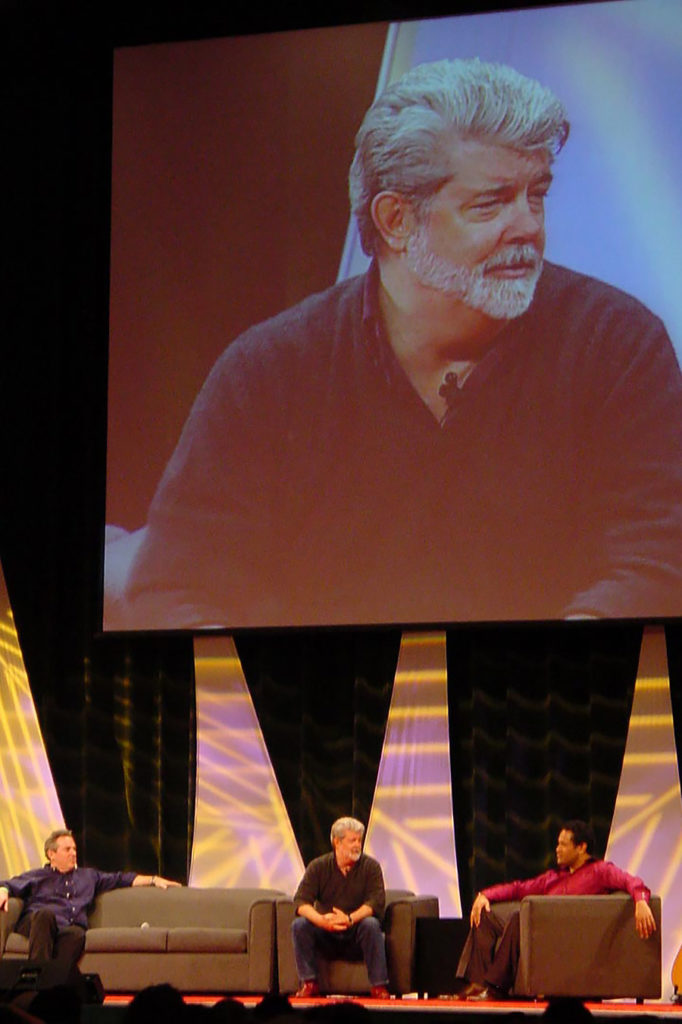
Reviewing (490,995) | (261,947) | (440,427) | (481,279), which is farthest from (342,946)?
(481,279)

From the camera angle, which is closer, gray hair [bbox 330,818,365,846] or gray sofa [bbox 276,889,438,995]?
gray sofa [bbox 276,889,438,995]

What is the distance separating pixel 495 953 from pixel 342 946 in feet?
2.03

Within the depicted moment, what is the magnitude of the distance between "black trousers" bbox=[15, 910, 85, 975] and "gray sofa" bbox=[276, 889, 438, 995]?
2.75ft

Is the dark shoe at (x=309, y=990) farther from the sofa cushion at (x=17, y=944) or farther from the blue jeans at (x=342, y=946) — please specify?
the sofa cushion at (x=17, y=944)

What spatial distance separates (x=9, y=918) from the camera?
6855mm

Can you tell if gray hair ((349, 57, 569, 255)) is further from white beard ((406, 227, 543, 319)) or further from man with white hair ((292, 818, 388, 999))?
man with white hair ((292, 818, 388, 999))

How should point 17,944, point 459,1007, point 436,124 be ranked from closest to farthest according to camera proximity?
1. point 459,1007
2. point 17,944
3. point 436,124

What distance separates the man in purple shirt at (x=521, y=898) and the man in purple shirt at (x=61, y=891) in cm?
158

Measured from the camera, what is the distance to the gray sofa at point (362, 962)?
643cm

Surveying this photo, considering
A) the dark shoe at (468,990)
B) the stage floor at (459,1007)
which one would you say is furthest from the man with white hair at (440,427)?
the stage floor at (459,1007)

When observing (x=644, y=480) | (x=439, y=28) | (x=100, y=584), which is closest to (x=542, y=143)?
(x=439, y=28)

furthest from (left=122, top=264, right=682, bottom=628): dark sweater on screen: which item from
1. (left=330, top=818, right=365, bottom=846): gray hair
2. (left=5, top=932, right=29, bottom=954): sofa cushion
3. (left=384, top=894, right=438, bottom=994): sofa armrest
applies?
(left=5, top=932, right=29, bottom=954): sofa cushion

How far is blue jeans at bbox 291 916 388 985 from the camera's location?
6352mm

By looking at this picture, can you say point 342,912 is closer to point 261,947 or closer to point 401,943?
point 401,943
